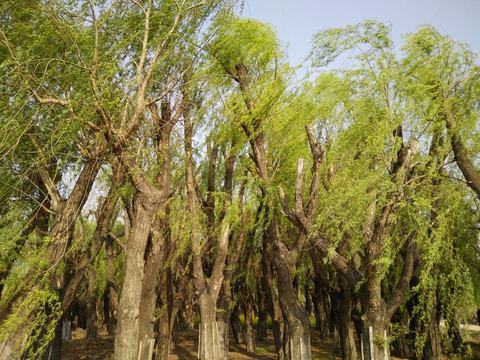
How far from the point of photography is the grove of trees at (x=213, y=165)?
6672 millimetres

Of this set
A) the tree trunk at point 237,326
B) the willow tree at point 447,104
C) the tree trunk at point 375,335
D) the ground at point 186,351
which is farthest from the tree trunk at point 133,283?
the tree trunk at point 237,326

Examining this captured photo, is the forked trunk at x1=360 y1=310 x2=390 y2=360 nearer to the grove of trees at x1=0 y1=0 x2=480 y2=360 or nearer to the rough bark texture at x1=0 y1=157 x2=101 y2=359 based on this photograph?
the grove of trees at x1=0 y1=0 x2=480 y2=360

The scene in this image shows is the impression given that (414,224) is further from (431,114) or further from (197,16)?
(197,16)

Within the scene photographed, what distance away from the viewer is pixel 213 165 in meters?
12.6

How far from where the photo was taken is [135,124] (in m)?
6.65

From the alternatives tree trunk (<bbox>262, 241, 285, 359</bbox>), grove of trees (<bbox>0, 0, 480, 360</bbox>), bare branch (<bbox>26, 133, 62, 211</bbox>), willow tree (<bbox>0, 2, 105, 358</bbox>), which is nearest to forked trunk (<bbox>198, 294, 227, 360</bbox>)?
grove of trees (<bbox>0, 0, 480, 360</bbox>)

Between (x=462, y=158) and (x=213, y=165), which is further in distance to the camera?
(x=213, y=165)

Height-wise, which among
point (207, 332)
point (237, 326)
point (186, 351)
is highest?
point (237, 326)

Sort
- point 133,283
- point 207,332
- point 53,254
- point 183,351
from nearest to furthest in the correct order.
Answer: point 133,283
point 53,254
point 207,332
point 183,351

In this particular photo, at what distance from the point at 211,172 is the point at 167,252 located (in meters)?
2.67

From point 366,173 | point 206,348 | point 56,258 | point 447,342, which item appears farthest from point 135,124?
point 447,342

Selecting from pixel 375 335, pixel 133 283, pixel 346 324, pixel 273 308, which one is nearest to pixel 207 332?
pixel 273 308

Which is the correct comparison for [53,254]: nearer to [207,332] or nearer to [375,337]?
[207,332]

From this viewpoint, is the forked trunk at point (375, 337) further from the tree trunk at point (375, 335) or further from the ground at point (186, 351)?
the ground at point (186, 351)
